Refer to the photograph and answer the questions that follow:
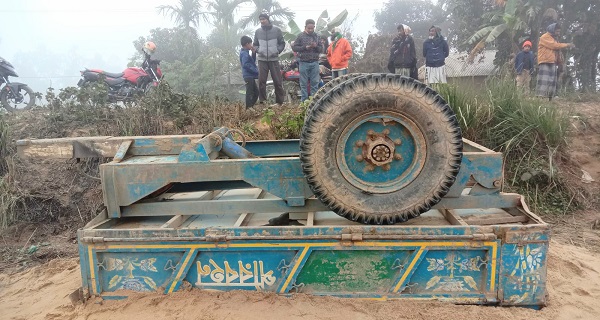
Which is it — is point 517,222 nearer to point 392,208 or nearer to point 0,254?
point 392,208

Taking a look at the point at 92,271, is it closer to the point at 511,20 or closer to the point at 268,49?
the point at 268,49

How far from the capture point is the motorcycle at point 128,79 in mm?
9539

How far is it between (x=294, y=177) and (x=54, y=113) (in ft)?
20.6

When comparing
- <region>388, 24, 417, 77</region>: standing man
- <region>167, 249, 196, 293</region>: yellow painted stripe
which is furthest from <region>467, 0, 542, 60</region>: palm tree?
<region>167, 249, 196, 293</region>: yellow painted stripe

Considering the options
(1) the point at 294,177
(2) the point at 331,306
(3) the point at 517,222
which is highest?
(1) the point at 294,177

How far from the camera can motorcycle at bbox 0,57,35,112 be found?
32.8 ft

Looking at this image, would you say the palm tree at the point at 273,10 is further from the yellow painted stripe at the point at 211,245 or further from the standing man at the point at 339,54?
the yellow painted stripe at the point at 211,245

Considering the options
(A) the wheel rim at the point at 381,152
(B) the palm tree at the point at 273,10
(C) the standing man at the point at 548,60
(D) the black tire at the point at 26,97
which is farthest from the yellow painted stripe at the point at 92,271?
(B) the palm tree at the point at 273,10

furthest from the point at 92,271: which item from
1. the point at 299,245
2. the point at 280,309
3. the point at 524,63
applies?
the point at 524,63

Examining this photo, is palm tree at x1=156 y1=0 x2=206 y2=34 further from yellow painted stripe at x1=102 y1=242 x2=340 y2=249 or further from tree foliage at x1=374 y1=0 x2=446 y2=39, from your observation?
yellow painted stripe at x1=102 y1=242 x2=340 y2=249

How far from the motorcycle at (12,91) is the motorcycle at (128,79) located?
1.41 metres

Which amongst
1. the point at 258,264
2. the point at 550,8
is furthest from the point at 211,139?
the point at 550,8

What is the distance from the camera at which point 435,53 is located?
9.52 m

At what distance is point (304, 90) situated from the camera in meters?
8.40
